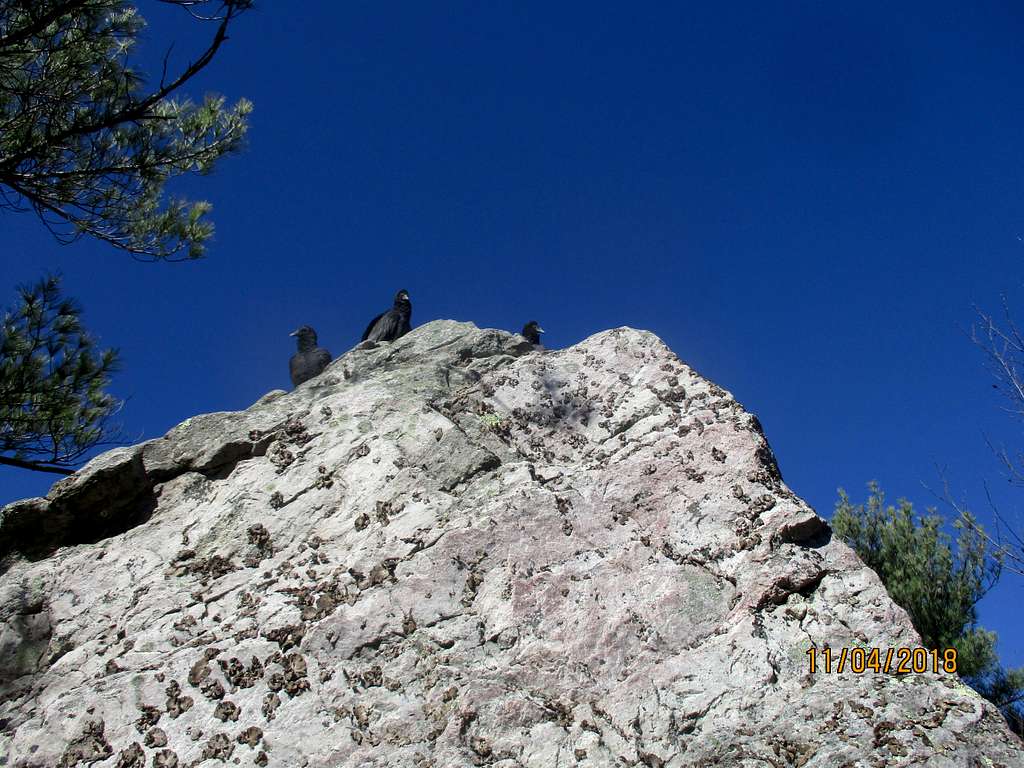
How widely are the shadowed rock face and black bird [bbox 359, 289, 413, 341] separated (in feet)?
16.1

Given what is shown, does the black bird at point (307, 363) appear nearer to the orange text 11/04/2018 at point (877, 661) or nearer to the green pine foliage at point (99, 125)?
the green pine foliage at point (99, 125)

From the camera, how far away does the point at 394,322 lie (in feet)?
35.8

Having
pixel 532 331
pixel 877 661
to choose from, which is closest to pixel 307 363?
pixel 532 331

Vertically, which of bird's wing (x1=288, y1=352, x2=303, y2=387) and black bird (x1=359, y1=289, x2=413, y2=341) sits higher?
black bird (x1=359, y1=289, x2=413, y2=341)

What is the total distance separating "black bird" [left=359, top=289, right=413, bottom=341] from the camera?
10.8 m

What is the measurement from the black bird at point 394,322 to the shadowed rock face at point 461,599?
492 centimetres

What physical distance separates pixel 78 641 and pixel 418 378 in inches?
110

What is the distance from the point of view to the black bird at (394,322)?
10797mm

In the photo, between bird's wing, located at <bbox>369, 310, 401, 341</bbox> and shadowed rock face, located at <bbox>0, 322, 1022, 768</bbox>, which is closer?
shadowed rock face, located at <bbox>0, 322, 1022, 768</bbox>

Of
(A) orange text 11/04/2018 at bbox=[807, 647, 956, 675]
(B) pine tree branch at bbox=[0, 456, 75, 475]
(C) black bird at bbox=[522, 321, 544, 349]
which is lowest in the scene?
(A) orange text 11/04/2018 at bbox=[807, 647, 956, 675]

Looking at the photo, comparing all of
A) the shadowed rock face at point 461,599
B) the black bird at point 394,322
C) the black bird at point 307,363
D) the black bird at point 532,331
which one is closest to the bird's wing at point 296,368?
the black bird at point 307,363

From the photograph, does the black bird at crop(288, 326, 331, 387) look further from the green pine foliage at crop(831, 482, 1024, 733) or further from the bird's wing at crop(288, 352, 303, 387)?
the green pine foliage at crop(831, 482, 1024, 733)

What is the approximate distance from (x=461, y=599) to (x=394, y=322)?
713cm

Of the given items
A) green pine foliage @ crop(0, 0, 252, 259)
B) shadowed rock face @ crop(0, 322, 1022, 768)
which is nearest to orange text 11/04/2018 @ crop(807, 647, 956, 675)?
shadowed rock face @ crop(0, 322, 1022, 768)
